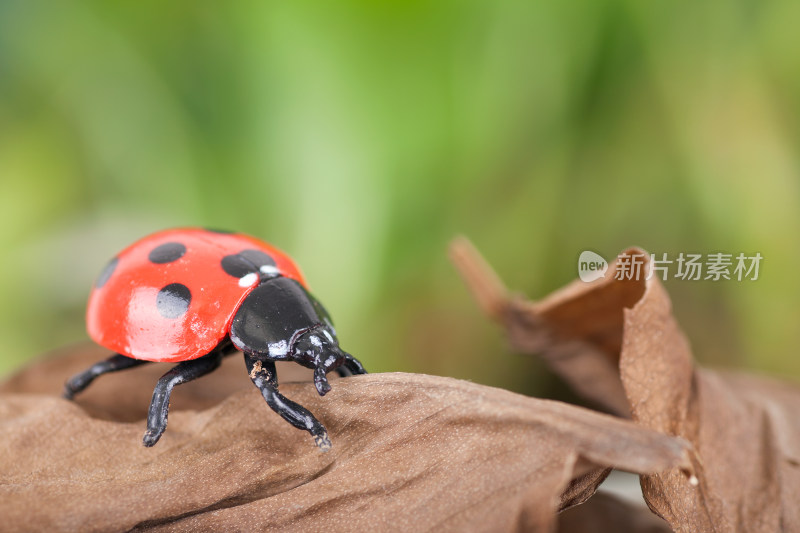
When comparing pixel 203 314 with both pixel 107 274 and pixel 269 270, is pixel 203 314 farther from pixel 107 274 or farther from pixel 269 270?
pixel 107 274

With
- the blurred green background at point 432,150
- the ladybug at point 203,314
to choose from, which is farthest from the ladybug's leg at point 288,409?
the blurred green background at point 432,150

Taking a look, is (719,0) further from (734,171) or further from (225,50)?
(225,50)

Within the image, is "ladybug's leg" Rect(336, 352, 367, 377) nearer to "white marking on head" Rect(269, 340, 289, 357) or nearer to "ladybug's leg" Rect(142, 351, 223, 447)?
"white marking on head" Rect(269, 340, 289, 357)

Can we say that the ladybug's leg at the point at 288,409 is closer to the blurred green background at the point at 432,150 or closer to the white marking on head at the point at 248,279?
the white marking on head at the point at 248,279

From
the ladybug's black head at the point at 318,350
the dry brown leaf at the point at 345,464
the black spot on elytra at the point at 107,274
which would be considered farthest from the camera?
the black spot on elytra at the point at 107,274

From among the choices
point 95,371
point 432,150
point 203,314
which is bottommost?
point 95,371
